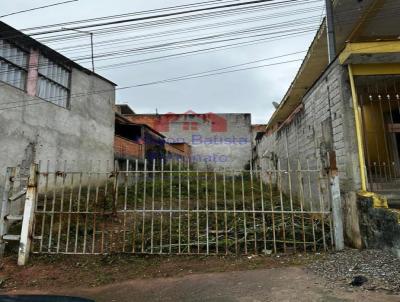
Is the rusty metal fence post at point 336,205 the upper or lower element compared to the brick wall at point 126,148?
lower

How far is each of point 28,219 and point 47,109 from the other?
20.4 ft

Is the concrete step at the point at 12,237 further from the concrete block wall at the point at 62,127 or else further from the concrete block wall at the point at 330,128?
the concrete block wall at the point at 330,128

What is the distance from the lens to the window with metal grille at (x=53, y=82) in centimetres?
1058

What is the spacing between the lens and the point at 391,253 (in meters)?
4.31

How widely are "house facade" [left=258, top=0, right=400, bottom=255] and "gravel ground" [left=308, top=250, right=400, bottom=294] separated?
0.73 ft

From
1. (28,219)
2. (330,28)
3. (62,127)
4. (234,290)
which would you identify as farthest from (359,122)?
(62,127)

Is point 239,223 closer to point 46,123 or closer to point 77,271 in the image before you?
point 77,271

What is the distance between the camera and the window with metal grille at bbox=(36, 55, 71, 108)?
416 inches

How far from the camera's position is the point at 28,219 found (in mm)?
5422

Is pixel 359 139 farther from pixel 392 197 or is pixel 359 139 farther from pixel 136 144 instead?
pixel 136 144

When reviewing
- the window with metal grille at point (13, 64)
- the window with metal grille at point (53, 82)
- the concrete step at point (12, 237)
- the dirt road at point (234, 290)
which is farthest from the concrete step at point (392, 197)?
the window with metal grille at point (53, 82)

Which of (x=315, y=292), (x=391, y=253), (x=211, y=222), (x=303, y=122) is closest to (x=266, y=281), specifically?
(x=315, y=292)

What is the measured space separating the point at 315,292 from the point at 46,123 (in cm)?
982

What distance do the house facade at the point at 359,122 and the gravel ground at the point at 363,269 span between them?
222mm
